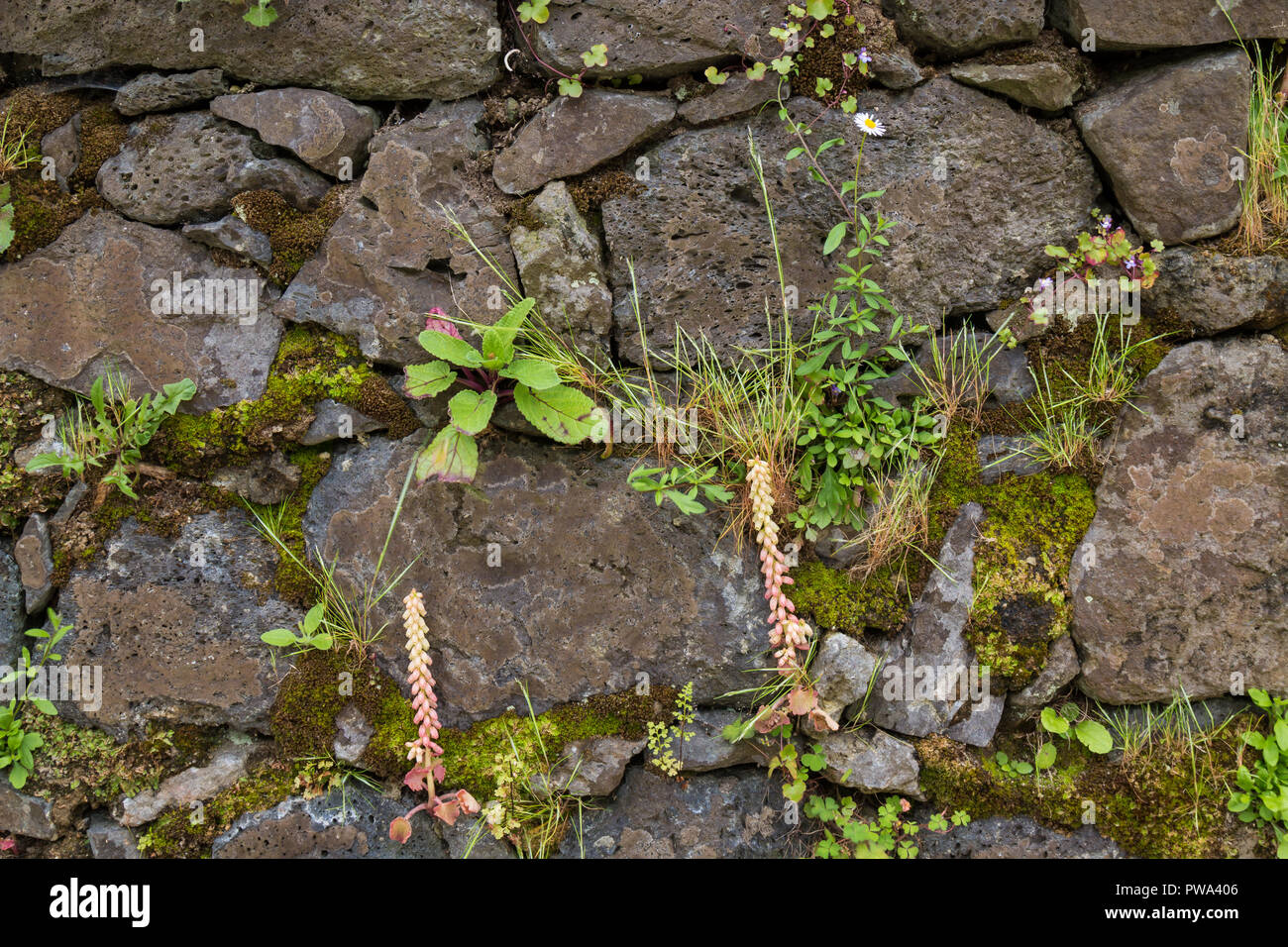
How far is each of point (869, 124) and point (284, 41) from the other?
2502 mm

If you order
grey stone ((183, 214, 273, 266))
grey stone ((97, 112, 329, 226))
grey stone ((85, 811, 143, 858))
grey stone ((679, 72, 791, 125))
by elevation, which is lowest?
grey stone ((85, 811, 143, 858))

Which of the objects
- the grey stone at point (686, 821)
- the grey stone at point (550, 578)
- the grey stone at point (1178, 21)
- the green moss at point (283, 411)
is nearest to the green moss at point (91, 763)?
the grey stone at point (550, 578)

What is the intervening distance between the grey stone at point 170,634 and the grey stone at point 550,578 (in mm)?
429

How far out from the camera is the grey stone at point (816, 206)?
3510mm

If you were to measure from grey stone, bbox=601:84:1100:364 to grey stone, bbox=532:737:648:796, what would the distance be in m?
1.64

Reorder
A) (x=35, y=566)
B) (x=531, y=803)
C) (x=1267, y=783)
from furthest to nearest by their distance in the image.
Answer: (x=35, y=566) → (x=531, y=803) → (x=1267, y=783)

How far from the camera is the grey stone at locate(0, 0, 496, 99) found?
11.3 ft

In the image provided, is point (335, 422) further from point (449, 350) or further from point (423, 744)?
point (423, 744)

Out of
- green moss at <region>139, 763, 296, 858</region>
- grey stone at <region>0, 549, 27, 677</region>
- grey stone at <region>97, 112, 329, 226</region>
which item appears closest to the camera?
green moss at <region>139, 763, 296, 858</region>

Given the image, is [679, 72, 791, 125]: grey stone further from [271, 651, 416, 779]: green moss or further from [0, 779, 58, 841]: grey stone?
[0, 779, 58, 841]: grey stone

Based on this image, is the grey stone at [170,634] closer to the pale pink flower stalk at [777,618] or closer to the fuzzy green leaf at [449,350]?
the fuzzy green leaf at [449,350]

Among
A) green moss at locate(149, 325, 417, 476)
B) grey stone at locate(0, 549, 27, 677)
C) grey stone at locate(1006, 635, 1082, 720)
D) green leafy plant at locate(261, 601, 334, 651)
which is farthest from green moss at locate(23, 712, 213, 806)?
grey stone at locate(1006, 635, 1082, 720)

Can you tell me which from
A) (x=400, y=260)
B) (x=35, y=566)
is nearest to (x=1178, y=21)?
(x=400, y=260)

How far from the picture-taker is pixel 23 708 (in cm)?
336
